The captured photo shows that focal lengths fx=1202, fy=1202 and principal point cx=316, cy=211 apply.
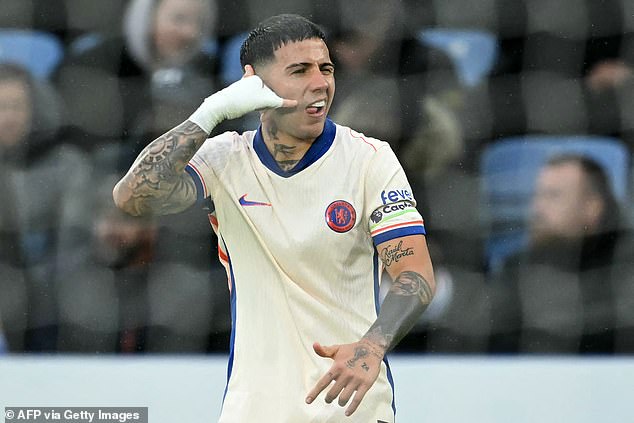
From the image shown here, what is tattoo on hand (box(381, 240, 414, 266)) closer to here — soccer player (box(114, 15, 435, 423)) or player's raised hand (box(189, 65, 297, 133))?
soccer player (box(114, 15, 435, 423))

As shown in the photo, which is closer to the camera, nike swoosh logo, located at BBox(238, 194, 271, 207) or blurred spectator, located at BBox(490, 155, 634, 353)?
nike swoosh logo, located at BBox(238, 194, 271, 207)

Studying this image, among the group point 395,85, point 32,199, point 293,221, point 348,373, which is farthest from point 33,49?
point 348,373

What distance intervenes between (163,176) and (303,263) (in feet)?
1.33

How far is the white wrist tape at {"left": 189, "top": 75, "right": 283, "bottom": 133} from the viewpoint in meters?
2.97

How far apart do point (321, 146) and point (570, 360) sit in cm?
110

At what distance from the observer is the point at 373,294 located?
118 inches

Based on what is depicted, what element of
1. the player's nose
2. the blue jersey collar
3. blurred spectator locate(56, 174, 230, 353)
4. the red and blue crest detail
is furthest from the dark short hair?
blurred spectator locate(56, 174, 230, 353)

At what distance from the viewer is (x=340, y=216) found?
293cm

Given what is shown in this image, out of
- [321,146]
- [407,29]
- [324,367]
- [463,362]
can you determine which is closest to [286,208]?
[321,146]

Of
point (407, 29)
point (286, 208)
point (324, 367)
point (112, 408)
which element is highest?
point (407, 29)

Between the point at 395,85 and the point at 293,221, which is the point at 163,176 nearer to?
the point at 293,221

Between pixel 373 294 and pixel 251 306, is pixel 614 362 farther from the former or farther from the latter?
pixel 251 306

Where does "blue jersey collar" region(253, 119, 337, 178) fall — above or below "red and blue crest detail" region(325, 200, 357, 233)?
above

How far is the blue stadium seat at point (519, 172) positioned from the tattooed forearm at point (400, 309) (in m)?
1.59
